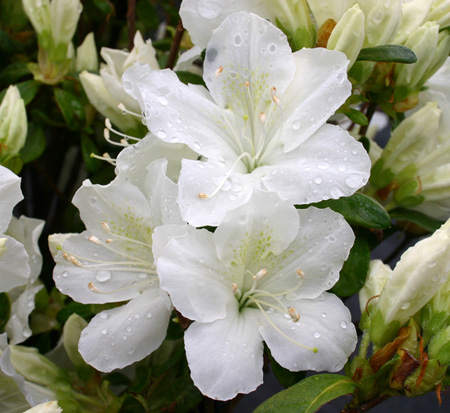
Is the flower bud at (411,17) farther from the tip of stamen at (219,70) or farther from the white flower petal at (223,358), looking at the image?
the white flower petal at (223,358)

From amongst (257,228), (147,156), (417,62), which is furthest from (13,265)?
(417,62)

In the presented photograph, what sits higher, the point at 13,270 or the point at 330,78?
the point at 330,78

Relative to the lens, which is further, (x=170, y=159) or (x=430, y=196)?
(x=430, y=196)

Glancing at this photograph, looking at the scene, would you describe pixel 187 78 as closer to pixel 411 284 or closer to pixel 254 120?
pixel 254 120

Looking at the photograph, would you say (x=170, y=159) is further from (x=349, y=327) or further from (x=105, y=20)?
(x=105, y=20)

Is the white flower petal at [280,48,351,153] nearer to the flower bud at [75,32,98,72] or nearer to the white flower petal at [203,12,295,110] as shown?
the white flower petal at [203,12,295,110]

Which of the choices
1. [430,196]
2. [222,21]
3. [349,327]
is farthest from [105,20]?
[349,327]

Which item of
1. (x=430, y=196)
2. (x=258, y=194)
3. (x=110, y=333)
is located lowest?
(x=110, y=333)
